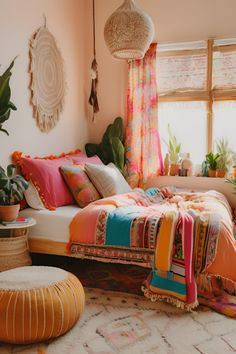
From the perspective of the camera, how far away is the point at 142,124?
4.36 meters

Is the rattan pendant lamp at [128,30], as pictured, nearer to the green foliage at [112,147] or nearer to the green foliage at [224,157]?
the green foliage at [112,147]

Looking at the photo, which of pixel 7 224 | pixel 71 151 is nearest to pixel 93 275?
pixel 7 224

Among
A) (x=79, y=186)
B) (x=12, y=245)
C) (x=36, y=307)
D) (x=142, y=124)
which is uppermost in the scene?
(x=142, y=124)

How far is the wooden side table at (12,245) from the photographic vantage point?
2.64 m

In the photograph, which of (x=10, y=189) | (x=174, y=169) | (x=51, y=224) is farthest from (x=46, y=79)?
(x=174, y=169)

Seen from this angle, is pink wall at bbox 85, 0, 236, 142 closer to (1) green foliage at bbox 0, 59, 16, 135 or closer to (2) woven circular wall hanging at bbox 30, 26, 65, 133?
(2) woven circular wall hanging at bbox 30, 26, 65, 133

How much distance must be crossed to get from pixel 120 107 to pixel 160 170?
93cm

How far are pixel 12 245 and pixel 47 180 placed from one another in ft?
2.22

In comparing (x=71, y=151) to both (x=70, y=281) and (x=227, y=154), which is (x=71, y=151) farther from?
(x=70, y=281)

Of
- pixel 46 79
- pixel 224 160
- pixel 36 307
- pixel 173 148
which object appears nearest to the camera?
pixel 36 307

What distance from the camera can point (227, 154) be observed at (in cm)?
414

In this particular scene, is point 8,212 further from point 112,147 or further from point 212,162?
point 212,162

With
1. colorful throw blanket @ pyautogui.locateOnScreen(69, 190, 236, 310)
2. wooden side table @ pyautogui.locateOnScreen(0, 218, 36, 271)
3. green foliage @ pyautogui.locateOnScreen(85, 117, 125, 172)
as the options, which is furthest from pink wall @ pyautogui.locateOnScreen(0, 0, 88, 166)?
colorful throw blanket @ pyautogui.locateOnScreen(69, 190, 236, 310)

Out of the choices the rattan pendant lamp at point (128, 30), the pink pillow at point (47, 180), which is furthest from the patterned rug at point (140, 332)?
the rattan pendant lamp at point (128, 30)
